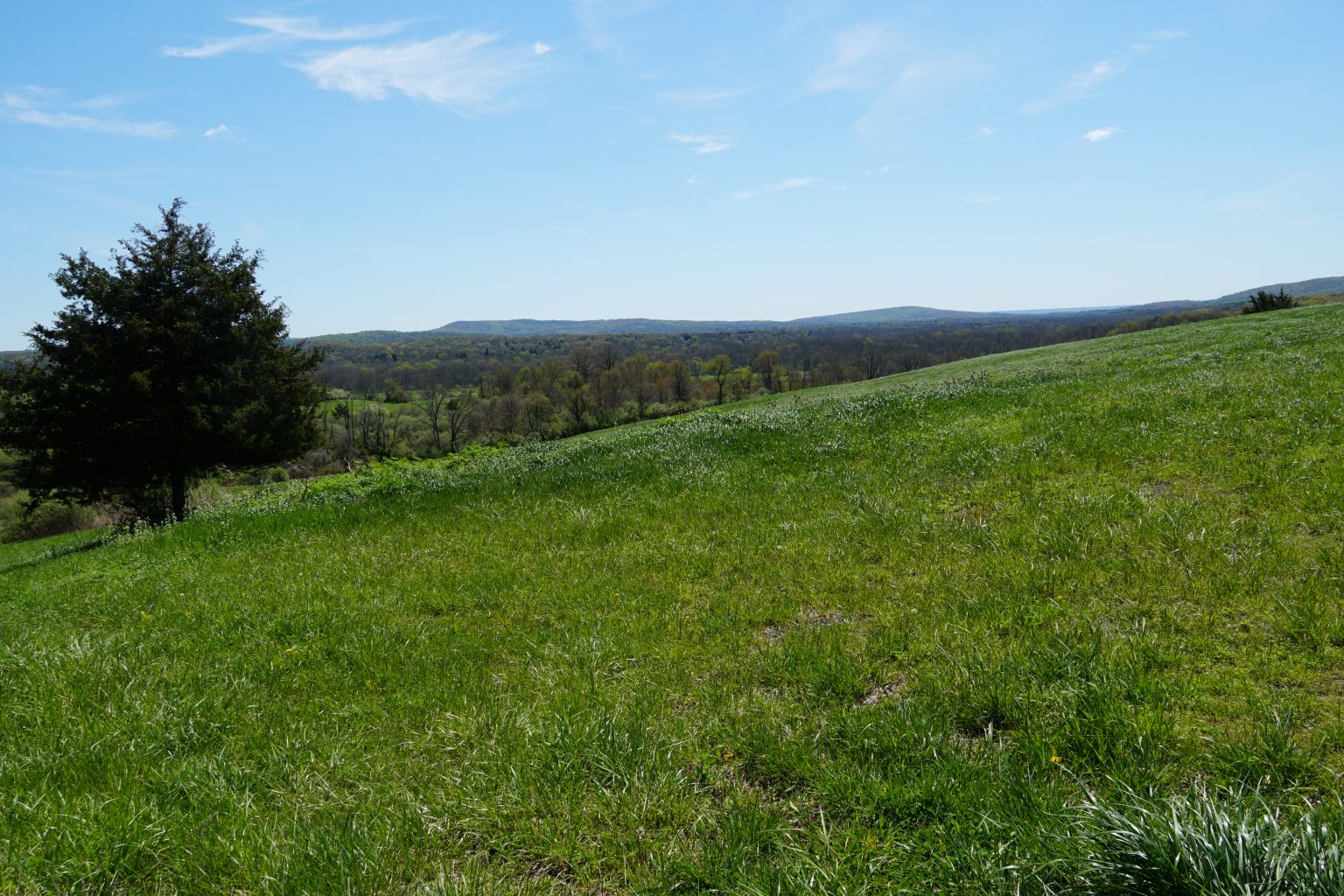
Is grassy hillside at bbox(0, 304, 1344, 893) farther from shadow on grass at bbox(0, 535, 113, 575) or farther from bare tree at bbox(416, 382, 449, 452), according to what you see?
bare tree at bbox(416, 382, 449, 452)

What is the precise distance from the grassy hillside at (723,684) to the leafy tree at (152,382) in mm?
16150

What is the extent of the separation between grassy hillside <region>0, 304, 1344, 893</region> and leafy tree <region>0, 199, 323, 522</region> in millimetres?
16150

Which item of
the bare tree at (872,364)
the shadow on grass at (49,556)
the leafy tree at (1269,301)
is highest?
the leafy tree at (1269,301)

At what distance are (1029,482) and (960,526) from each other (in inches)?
76.9

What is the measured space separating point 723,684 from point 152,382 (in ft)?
87.3

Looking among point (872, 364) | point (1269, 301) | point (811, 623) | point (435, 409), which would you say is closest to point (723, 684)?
point (811, 623)

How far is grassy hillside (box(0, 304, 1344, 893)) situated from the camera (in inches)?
124

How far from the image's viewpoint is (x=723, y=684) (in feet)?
15.5

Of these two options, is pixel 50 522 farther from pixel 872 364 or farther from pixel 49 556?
pixel 872 364

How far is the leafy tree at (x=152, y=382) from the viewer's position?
886 inches

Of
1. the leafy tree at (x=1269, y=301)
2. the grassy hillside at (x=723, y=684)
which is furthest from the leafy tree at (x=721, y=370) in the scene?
the grassy hillside at (x=723, y=684)

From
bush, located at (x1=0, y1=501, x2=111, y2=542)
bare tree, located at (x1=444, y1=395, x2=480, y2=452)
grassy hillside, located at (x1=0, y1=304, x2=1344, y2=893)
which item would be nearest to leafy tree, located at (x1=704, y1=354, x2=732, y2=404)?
bare tree, located at (x1=444, y1=395, x2=480, y2=452)

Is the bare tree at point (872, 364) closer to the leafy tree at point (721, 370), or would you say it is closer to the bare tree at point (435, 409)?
the leafy tree at point (721, 370)

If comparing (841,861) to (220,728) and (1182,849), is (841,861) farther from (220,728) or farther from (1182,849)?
(220,728)
